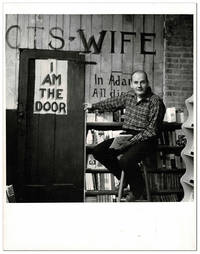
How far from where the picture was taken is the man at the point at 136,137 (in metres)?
4.08

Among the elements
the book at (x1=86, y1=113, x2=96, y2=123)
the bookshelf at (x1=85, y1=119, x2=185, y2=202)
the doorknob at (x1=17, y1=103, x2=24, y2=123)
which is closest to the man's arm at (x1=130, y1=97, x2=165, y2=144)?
the bookshelf at (x1=85, y1=119, x2=185, y2=202)

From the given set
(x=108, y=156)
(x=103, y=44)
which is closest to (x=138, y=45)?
(x=103, y=44)

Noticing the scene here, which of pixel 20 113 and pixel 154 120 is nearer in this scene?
pixel 154 120

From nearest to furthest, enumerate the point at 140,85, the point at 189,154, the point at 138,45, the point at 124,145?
the point at 189,154 → the point at 124,145 → the point at 140,85 → the point at 138,45

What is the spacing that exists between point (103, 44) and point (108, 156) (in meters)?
1.49

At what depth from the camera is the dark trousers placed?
407cm

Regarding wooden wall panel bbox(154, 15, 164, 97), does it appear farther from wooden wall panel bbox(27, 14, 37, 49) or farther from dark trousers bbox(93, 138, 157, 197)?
wooden wall panel bbox(27, 14, 37, 49)

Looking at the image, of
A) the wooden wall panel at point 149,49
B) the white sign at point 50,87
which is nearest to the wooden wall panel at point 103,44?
the wooden wall panel at point 149,49

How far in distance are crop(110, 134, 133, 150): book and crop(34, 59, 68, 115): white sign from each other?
80cm

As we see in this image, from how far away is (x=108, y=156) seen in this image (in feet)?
14.1

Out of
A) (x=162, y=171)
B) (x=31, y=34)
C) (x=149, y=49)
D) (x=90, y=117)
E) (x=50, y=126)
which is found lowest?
(x=162, y=171)

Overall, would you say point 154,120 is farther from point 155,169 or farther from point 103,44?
point 103,44
